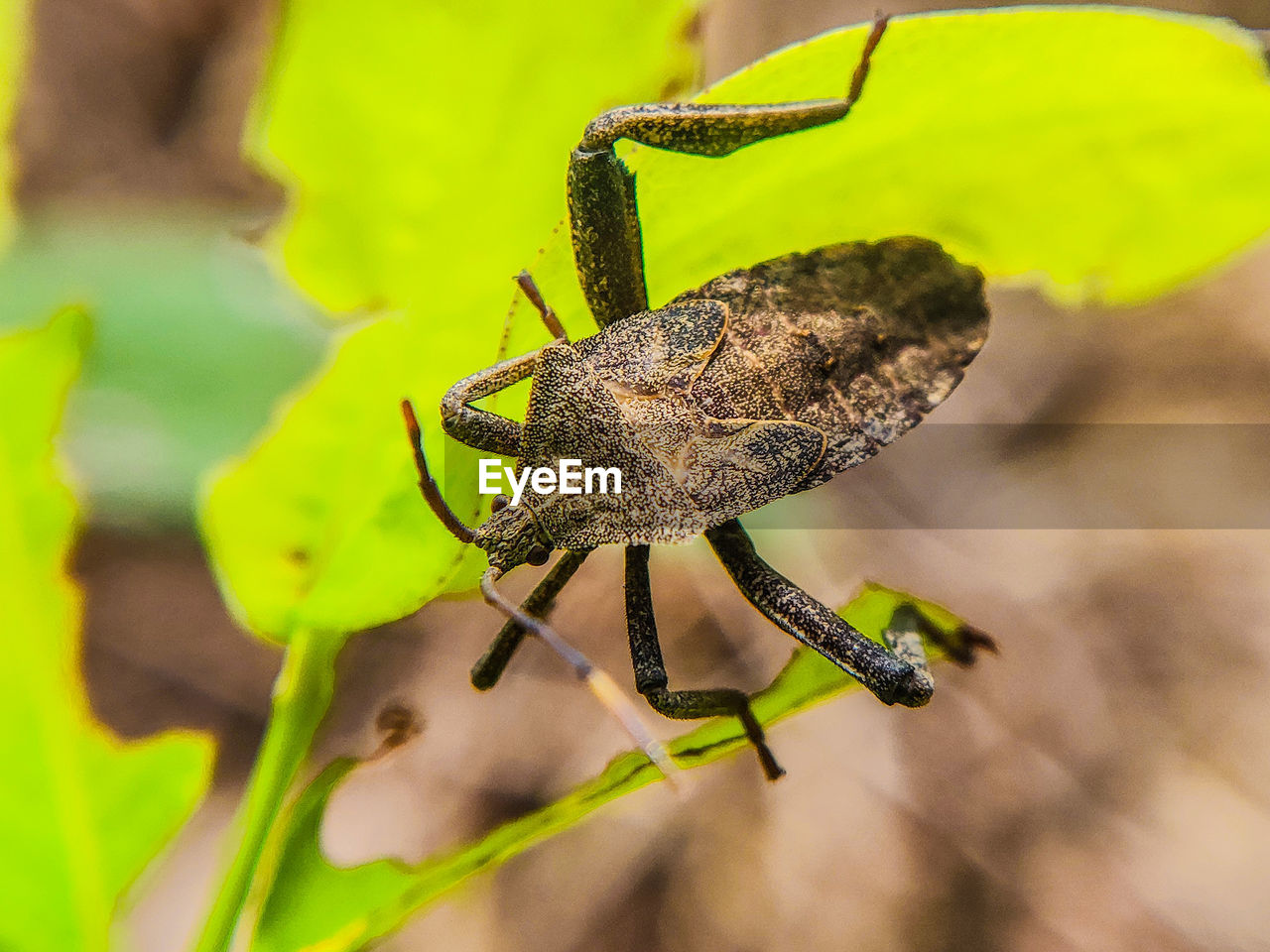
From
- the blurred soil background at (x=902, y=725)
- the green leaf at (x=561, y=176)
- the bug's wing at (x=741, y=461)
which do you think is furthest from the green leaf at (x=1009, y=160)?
the blurred soil background at (x=902, y=725)

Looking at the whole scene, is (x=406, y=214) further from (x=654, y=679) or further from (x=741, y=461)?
(x=654, y=679)

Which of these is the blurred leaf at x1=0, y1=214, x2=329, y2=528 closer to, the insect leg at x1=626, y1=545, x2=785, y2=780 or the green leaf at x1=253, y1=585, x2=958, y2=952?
the insect leg at x1=626, y1=545, x2=785, y2=780

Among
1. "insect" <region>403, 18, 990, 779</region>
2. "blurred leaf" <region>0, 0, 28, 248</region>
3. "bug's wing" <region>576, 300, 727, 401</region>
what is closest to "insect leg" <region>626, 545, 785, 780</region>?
Result: "insect" <region>403, 18, 990, 779</region>

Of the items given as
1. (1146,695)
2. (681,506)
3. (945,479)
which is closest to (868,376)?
(681,506)

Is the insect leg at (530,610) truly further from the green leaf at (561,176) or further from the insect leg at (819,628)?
the green leaf at (561,176)

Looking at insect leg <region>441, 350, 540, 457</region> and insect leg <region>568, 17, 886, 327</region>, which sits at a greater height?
insect leg <region>568, 17, 886, 327</region>

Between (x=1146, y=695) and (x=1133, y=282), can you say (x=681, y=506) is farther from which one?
(x=1146, y=695)
